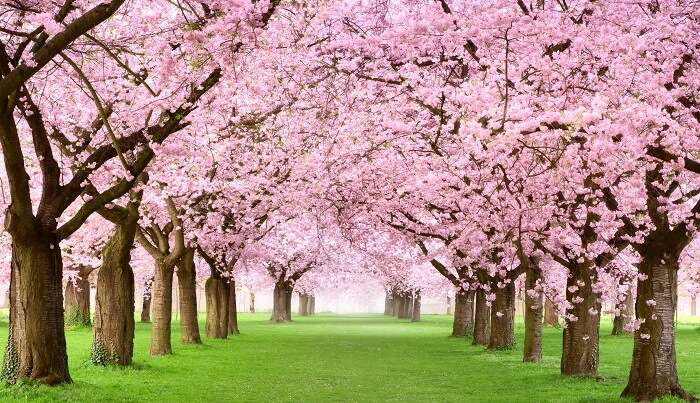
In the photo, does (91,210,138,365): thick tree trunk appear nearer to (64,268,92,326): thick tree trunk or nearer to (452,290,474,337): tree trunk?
(452,290,474,337): tree trunk

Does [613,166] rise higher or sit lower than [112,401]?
higher

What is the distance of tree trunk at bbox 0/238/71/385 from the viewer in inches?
604

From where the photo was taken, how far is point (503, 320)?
110 ft

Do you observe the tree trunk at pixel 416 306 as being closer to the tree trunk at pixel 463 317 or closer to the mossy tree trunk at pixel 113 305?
the tree trunk at pixel 463 317

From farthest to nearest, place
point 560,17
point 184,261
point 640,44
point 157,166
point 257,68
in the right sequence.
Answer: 1. point 184,261
2. point 157,166
3. point 257,68
4. point 560,17
5. point 640,44

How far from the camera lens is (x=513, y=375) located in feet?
74.8

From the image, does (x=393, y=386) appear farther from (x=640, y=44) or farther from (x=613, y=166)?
(x=640, y=44)

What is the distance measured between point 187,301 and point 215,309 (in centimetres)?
567

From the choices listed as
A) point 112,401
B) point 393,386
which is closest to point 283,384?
point 393,386

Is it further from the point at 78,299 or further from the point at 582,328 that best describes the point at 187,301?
the point at 582,328

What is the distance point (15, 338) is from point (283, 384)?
6776 mm

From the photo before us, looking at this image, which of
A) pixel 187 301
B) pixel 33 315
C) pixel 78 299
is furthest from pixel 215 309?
pixel 33 315

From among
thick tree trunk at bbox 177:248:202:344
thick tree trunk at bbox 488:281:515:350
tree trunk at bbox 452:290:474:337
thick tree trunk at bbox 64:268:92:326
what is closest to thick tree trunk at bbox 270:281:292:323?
thick tree trunk at bbox 64:268:92:326

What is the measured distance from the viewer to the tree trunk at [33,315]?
50.3ft
